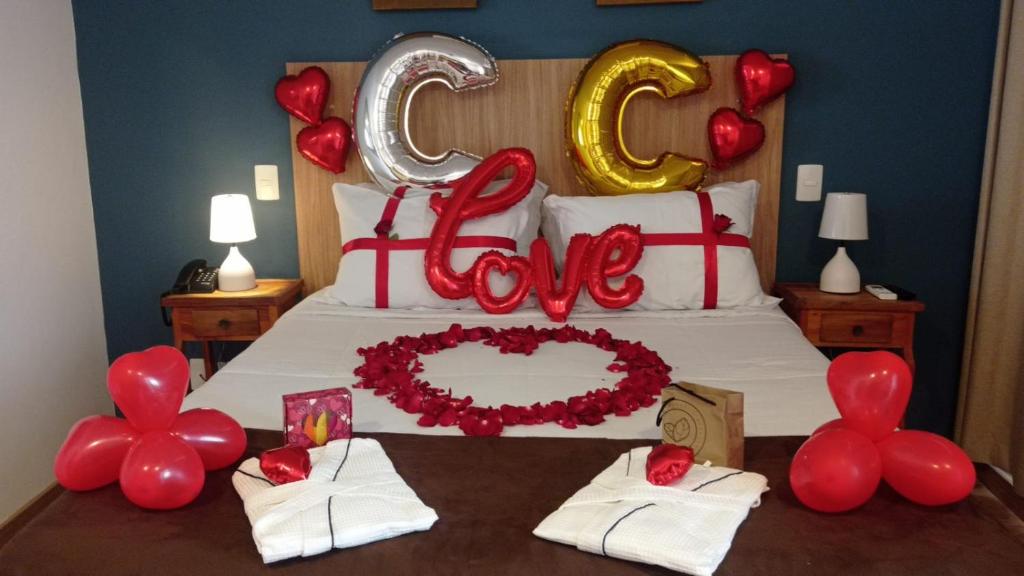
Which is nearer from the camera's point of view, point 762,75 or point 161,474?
point 161,474

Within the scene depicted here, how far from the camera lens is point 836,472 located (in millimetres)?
1131

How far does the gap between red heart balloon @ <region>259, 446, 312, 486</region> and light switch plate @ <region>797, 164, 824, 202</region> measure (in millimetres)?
2164

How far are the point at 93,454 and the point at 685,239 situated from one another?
1761 millimetres

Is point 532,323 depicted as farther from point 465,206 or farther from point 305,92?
point 305,92

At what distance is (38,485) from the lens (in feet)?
8.73

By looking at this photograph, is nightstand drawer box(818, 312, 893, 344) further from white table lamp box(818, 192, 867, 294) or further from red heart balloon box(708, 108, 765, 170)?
red heart balloon box(708, 108, 765, 170)

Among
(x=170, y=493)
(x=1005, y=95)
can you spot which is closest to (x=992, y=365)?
(x=1005, y=95)

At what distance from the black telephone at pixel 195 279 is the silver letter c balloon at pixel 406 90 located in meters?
0.68

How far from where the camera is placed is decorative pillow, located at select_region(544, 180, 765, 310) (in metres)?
2.44

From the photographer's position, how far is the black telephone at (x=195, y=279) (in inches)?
108

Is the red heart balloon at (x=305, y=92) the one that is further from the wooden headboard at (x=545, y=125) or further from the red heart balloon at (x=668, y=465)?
the red heart balloon at (x=668, y=465)

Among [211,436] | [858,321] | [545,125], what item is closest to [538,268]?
[545,125]

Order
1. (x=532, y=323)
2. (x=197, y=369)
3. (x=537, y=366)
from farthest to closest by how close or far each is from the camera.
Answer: (x=197, y=369) < (x=532, y=323) < (x=537, y=366)

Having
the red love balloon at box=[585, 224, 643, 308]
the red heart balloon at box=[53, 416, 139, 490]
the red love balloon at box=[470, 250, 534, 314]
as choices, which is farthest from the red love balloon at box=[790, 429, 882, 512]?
the red love balloon at box=[470, 250, 534, 314]
